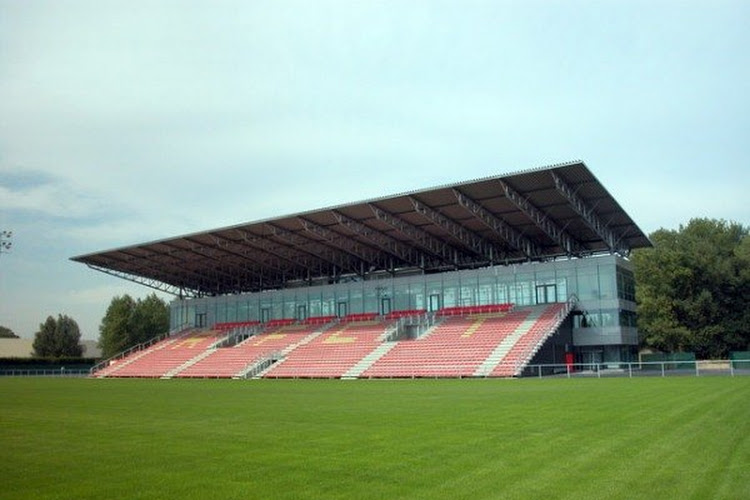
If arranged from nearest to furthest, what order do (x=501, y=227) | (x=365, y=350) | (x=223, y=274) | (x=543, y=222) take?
1. (x=543, y=222)
2. (x=365, y=350)
3. (x=501, y=227)
4. (x=223, y=274)

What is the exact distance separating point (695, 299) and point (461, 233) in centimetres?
2300

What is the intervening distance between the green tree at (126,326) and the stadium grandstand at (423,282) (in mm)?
25585

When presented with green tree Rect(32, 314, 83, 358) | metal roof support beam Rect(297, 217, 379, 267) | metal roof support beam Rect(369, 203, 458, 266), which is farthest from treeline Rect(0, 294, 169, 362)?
metal roof support beam Rect(369, 203, 458, 266)

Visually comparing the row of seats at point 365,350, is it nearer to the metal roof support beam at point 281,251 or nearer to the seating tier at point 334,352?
the seating tier at point 334,352

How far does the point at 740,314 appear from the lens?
59125mm

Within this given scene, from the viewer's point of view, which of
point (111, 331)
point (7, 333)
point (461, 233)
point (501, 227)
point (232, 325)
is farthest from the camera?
point (7, 333)

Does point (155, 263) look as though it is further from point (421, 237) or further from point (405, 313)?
point (421, 237)

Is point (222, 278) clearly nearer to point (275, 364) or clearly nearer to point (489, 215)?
point (275, 364)

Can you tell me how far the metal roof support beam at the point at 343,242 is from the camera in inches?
2080

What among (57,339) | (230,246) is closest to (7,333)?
(57,339)

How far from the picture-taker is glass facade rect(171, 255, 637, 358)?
49.3m

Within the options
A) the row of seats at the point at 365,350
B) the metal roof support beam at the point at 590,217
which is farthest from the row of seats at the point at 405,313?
the metal roof support beam at the point at 590,217

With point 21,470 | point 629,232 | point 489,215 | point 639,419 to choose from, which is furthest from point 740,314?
point 21,470

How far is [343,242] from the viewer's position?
188ft
